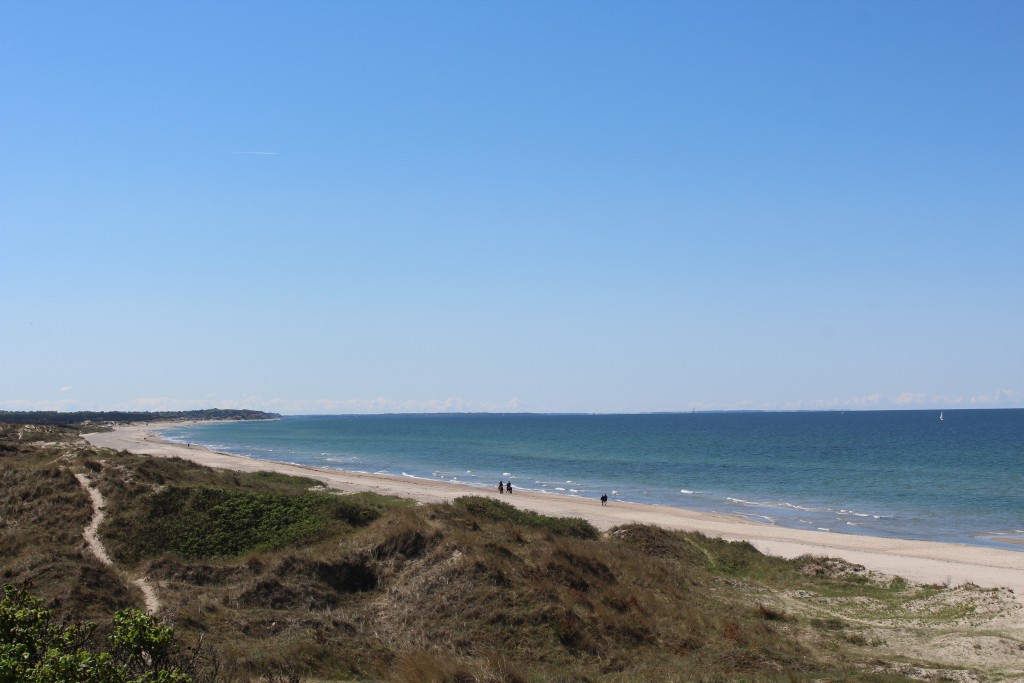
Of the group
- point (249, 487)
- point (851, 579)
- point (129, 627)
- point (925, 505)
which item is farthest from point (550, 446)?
point (129, 627)

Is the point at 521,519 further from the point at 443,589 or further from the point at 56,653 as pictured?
the point at 56,653

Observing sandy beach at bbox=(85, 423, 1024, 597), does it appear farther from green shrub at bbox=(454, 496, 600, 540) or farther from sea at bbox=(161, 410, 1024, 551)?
green shrub at bbox=(454, 496, 600, 540)

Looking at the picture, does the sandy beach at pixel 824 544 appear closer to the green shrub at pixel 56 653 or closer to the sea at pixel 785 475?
the sea at pixel 785 475

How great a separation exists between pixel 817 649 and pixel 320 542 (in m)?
17.0

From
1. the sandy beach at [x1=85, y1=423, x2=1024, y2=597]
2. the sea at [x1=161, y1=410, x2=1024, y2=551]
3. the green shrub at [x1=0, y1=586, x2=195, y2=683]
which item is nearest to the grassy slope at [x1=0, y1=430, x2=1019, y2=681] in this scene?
the sandy beach at [x1=85, y1=423, x2=1024, y2=597]

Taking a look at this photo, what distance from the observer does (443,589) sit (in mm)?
20156

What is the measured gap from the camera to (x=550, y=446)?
13962cm

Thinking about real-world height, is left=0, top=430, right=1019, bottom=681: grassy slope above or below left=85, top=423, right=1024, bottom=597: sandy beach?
above

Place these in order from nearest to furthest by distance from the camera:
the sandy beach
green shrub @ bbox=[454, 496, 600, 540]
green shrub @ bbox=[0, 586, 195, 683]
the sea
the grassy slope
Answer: green shrub @ bbox=[0, 586, 195, 683] < the grassy slope < green shrub @ bbox=[454, 496, 600, 540] < the sandy beach < the sea

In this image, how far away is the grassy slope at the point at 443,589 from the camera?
16.5m

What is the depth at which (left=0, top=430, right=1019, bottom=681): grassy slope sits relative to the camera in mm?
16500

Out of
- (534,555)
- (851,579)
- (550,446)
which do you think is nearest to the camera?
(534,555)

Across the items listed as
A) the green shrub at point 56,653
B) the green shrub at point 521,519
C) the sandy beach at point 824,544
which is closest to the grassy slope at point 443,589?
the green shrub at point 521,519

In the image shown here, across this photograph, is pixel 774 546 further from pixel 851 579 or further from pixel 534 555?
pixel 534 555
